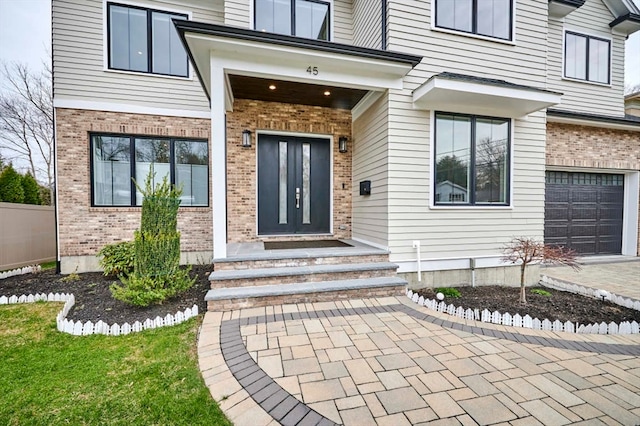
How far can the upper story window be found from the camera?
616 centimetres

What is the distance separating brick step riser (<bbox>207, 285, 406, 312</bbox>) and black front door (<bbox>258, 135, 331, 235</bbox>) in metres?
2.51

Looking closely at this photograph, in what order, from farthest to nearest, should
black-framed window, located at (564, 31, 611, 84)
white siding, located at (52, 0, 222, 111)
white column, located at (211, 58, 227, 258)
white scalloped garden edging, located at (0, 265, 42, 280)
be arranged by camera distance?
1. black-framed window, located at (564, 31, 611, 84)
2. white siding, located at (52, 0, 222, 111)
3. white scalloped garden edging, located at (0, 265, 42, 280)
4. white column, located at (211, 58, 227, 258)

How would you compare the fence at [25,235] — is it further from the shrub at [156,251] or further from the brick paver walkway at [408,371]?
the brick paver walkway at [408,371]

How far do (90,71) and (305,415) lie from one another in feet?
25.7

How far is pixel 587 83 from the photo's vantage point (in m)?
7.78

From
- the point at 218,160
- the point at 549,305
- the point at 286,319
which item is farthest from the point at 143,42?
the point at 549,305

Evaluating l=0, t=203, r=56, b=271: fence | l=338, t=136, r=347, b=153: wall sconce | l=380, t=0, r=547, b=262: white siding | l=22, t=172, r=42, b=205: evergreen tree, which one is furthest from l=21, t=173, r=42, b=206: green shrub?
l=380, t=0, r=547, b=262: white siding

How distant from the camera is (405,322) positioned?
3490 mm

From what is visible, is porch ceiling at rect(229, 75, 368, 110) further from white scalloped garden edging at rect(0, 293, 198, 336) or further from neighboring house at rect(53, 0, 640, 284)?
white scalloped garden edging at rect(0, 293, 198, 336)

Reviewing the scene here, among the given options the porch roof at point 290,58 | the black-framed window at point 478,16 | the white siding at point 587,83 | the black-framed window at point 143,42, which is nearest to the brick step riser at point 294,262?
the porch roof at point 290,58

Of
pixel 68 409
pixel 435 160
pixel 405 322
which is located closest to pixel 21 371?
pixel 68 409

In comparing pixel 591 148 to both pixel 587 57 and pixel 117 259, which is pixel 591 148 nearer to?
pixel 587 57

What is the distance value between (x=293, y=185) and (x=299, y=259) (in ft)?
7.96

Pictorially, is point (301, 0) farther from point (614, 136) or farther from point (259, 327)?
point (614, 136)
